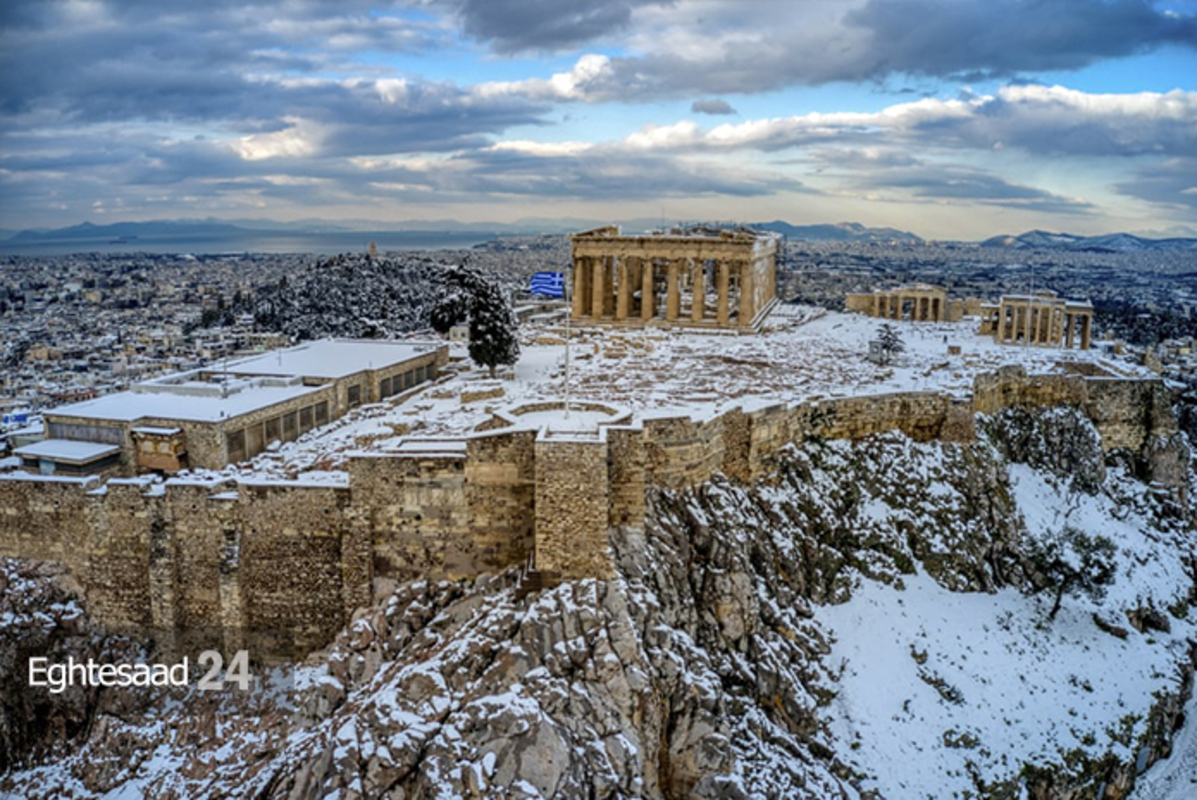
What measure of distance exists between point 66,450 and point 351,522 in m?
8.32

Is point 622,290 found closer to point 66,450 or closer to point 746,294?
point 746,294

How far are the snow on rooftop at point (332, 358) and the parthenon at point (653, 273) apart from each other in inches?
666

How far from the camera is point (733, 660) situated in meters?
18.4

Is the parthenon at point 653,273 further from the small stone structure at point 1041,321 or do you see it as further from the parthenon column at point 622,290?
the small stone structure at point 1041,321

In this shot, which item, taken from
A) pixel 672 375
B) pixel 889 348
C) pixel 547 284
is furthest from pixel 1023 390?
pixel 547 284

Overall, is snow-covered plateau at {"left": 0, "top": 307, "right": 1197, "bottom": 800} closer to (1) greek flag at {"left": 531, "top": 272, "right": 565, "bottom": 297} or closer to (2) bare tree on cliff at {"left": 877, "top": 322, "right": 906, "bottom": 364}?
(1) greek flag at {"left": 531, "top": 272, "right": 565, "bottom": 297}

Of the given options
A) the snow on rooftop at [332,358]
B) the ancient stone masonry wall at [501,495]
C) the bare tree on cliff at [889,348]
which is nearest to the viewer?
the ancient stone masonry wall at [501,495]

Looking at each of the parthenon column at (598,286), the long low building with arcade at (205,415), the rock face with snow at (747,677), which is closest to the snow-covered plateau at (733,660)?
the rock face with snow at (747,677)

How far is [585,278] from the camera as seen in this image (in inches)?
1997

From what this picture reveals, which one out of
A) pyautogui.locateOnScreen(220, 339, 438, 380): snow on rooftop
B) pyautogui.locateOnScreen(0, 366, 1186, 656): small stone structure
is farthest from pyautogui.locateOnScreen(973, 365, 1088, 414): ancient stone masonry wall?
pyautogui.locateOnScreen(220, 339, 438, 380): snow on rooftop

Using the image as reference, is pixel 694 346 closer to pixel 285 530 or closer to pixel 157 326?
pixel 285 530

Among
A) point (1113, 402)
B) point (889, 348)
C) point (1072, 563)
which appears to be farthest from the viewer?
point (889, 348)

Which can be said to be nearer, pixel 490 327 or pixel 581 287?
pixel 490 327

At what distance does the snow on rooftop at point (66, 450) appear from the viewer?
20922 mm
